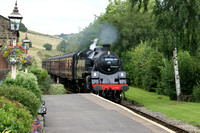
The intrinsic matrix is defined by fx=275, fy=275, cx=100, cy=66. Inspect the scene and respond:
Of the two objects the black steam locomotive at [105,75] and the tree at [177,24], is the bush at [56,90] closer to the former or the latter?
the black steam locomotive at [105,75]

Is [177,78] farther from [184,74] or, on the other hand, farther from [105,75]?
[105,75]

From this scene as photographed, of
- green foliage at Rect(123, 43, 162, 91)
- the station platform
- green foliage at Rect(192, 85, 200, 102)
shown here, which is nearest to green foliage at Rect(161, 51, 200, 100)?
green foliage at Rect(192, 85, 200, 102)

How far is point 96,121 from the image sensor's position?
9.43 meters

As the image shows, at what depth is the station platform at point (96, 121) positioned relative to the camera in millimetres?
8217

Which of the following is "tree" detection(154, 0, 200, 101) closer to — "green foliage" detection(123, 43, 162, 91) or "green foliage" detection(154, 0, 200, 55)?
"green foliage" detection(154, 0, 200, 55)

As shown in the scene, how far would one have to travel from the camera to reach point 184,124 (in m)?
11.5

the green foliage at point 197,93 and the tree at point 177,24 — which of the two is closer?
the tree at point 177,24

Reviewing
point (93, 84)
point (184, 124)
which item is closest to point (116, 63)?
point (93, 84)

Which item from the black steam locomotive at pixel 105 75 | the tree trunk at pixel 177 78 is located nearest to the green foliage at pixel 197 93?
the tree trunk at pixel 177 78

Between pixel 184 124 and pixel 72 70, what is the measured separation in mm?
14263

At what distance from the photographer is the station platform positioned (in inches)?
324

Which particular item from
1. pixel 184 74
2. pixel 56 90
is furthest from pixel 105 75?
pixel 56 90

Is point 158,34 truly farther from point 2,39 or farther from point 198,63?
point 2,39

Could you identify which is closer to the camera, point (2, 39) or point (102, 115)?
point (102, 115)
